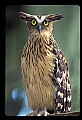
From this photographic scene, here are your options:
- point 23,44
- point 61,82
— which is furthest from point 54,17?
point 61,82

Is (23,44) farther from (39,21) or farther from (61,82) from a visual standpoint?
(61,82)

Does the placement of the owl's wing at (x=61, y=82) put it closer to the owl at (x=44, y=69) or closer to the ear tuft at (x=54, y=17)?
the owl at (x=44, y=69)

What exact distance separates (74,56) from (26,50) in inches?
8.2

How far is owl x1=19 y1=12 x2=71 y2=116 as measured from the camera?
133 cm

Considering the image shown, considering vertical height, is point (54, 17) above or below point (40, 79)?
above

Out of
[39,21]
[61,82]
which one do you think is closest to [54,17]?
[39,21]

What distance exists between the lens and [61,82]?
134cm

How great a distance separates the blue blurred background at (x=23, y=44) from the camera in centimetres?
134

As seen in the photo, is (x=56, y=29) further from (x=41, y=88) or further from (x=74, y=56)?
(x=41, y=88)

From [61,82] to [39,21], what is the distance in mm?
278

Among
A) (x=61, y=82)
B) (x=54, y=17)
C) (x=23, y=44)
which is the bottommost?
(x=61, y=82)

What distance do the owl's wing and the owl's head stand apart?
0.10 m
